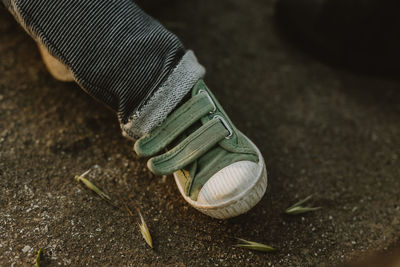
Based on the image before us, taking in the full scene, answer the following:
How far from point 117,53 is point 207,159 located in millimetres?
320

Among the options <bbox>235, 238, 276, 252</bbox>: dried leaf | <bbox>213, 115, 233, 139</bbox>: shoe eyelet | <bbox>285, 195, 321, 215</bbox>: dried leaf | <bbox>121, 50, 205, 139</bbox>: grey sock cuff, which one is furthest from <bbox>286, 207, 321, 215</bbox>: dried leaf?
<bbox>121, 50, 205, 139</bbox>: grey sock cuff

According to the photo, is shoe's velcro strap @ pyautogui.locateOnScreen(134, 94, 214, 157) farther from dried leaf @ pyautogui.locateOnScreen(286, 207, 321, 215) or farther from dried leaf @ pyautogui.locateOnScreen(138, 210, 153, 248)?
dried leaf @ pyautogui.locateOnScreen(286, 207, 321, 215)

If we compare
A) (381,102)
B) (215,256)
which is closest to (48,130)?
(215,256)

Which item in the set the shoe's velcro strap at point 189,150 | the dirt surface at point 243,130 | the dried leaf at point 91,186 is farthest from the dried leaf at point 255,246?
the dried leaf at point 91,186

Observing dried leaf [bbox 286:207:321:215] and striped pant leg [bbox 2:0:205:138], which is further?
dried leaf [bbox 286:207:321:215]

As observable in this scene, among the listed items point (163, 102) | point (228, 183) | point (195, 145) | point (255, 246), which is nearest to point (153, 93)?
point (163, 102)

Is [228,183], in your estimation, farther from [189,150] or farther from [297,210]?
[297,210]

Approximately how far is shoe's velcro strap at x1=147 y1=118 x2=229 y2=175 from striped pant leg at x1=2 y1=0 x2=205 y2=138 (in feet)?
0.27

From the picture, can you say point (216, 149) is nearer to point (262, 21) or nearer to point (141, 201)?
point (141, 201)

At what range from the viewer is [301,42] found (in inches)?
51.9

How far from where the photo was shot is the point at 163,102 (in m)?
0.83

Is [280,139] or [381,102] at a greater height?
[381,102]

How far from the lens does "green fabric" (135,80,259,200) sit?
2.60 feet

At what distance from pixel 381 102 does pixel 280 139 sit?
416mm
